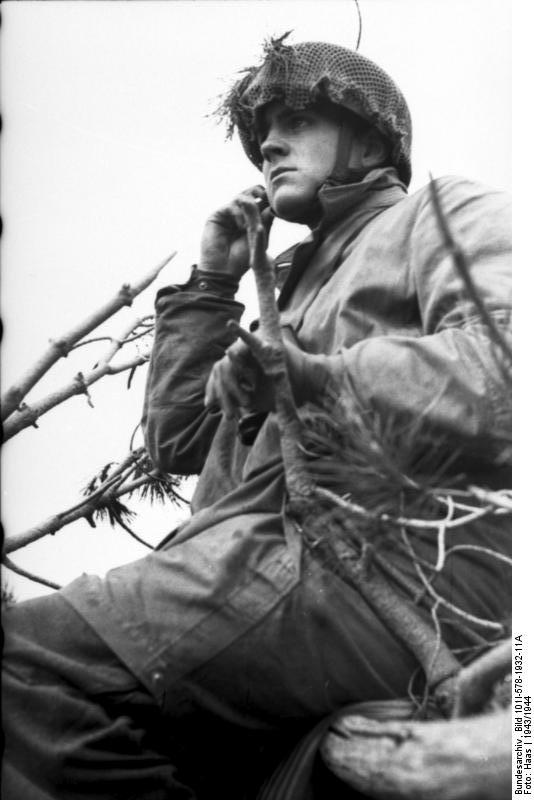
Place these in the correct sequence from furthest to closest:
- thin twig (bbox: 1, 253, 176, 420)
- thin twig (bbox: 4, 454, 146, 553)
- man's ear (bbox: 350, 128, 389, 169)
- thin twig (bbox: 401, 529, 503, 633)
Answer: thin twig (bbox: 4, 454, 146, 553)
man's ear (bbox: 350, 128, 389, 169)
thin twig (bbox: 1, 253, 176, 420)
thin twig (bbox: 401, 529, 503, 633)

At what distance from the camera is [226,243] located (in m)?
3.98

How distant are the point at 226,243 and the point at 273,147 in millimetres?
275

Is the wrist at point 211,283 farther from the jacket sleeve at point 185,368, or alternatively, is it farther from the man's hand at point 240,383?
the man's hand at point 240,383

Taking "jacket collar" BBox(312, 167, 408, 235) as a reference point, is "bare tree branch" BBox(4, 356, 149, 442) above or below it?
below

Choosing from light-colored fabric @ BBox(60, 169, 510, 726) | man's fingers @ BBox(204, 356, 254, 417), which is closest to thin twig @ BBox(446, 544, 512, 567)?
light-colored fabric @ BBox(60, 169, 510, 726)

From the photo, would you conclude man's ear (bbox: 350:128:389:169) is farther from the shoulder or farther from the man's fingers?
the man's fingers

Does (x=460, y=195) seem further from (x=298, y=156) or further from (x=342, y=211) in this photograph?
(x=298, y=156)

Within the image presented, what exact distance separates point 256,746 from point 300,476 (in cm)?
58

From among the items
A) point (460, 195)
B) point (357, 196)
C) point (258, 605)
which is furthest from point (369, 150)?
point (258, 605)

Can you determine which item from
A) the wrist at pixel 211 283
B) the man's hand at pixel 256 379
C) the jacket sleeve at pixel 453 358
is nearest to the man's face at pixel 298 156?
the wrist at pixel 211 283

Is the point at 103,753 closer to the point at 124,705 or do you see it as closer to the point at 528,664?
the point at 124,705

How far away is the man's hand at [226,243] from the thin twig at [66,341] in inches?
10.2

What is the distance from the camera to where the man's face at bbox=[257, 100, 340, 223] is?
399 centimetres

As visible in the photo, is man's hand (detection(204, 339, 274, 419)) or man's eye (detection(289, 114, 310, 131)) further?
man's eye (detection(289, 114, 310, 131))
